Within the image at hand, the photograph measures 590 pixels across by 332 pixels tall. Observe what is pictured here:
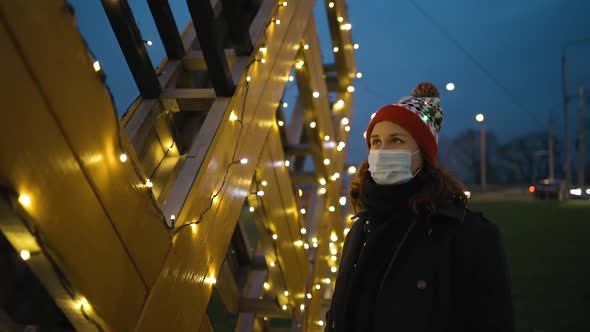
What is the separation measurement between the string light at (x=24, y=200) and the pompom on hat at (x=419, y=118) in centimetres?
95

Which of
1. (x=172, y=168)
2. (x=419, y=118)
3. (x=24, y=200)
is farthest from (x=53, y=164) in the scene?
(x=172, y=168)

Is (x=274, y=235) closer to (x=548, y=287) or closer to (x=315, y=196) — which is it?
(x=315, y=196)

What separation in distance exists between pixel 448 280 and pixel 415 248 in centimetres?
12

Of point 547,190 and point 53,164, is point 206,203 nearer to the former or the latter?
point 53,164

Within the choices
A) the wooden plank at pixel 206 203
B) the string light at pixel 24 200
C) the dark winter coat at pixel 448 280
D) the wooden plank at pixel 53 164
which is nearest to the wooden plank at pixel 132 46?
the wooden plank at pixel 206 203

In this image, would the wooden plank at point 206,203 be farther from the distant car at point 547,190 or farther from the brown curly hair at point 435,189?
the distant car at point 547,190

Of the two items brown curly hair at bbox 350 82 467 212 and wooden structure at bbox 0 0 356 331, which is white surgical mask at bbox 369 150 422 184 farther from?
wooden structure at bbox 0 0 356 331

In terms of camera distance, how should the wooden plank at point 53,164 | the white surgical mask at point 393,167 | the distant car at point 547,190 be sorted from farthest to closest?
the distant car at point 547,190, the white surgical mask at point 393,167, the wooden plank at point 53,164

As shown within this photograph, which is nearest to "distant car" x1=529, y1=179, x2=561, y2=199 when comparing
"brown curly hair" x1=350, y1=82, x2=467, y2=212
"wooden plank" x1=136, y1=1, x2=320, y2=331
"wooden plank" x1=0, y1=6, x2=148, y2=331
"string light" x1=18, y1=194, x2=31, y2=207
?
"wooden plank" x1=136, y1=1, x2=320, y2=331

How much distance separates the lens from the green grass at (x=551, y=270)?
4566mm

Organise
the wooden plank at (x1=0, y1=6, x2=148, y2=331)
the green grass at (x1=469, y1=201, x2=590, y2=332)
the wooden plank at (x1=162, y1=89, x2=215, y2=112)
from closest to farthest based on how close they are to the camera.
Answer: the wooden plank at (x1=0, y1=6, x2=148, y2=331) → the wooden plank at (x1=162, y1=89, x2=215, y2=112) → the green grass at (x1=469, y1=201, x2=590, y2=332)

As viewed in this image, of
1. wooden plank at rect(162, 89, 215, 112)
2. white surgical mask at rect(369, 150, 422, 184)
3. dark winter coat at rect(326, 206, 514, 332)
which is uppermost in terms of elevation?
wooden plank at rect(162, 89, 215, 112)

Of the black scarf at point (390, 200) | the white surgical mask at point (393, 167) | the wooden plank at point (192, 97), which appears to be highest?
the wooden plank at point (192, 97)

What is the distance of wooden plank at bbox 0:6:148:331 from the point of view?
1229mm
